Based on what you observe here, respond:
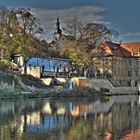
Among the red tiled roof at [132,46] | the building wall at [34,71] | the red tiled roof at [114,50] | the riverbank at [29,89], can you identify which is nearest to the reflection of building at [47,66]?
the building wall at [34,71]

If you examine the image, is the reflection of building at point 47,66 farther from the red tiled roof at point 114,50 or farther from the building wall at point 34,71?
the red tiled roof at point 114,50

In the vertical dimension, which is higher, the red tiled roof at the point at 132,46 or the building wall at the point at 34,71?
the red tiled roof at the point at 132,46

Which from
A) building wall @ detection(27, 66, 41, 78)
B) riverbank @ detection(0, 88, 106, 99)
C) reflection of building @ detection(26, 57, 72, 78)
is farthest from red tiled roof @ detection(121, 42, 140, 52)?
building wall @ detection(27, 66, 41, 78)

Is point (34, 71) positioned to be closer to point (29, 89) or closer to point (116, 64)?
point (29, 89)

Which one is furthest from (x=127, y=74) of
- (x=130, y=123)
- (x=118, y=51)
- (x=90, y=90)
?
(x=130, y=123)

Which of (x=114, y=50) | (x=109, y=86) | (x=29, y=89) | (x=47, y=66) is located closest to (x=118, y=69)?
(x=114, y=50)

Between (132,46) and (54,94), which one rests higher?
(132,46)

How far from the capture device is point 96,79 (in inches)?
2987

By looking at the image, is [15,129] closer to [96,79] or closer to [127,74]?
[96,79]

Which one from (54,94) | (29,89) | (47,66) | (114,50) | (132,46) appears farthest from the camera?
(132,46)

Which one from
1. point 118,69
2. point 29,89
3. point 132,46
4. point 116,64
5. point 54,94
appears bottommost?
point 54,94

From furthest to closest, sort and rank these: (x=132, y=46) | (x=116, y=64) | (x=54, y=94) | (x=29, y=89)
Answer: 1. (x=132, y=46)
2. (x=116, y=64)
3. (x=54, y=94)
4. (x=29, y=89)

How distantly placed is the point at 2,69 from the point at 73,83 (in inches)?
523

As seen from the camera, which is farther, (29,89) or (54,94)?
(54,94)
